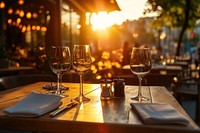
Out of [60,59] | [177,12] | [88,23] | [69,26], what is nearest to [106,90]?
[60,59]

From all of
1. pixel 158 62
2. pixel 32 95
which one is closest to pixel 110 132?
pixel 32 95

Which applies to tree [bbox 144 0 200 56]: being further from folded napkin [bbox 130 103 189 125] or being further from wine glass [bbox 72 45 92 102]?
folded napkin [bbox 130 103 189 125]

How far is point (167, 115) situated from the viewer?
1.42 m

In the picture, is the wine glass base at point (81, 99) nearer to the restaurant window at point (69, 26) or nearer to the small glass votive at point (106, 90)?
the small glass votive at point (106, 90)

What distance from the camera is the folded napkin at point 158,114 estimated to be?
4.42ft

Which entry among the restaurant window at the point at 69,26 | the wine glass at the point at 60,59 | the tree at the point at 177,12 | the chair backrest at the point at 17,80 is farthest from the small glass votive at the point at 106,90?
the tree at the point at 177,12

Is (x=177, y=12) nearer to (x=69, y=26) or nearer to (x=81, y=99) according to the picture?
(x=69, y=26)

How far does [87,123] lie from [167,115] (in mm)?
372

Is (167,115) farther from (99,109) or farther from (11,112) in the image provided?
(11,112)

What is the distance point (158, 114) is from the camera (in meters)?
1.43

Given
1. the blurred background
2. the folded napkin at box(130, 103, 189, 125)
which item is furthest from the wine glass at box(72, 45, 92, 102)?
the blurred background

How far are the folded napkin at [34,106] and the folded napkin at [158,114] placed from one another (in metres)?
0.44

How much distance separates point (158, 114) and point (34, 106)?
64 cm

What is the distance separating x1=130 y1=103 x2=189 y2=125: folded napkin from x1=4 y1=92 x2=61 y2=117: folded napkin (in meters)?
0.44
